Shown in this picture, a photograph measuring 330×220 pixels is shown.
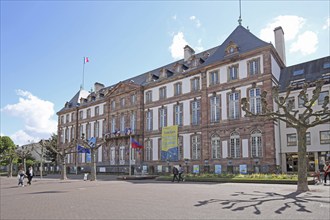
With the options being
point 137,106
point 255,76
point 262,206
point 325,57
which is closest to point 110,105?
point 137,106

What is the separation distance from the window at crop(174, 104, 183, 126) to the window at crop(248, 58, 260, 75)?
1060cm

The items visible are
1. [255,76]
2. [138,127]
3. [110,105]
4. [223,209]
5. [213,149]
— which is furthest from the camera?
[110,105]

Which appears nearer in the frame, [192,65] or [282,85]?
[282,85]

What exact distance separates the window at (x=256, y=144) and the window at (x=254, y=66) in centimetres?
653

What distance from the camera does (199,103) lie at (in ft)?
126

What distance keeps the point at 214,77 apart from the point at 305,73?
33.7ft

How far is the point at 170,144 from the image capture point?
40469mm

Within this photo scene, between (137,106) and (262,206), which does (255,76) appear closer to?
(137,106)

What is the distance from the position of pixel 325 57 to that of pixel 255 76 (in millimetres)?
8855

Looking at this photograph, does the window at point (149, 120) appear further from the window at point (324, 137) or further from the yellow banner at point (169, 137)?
the window at point (324, 137)

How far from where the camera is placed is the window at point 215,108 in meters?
36.1

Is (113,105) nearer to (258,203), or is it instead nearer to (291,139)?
(291,139)

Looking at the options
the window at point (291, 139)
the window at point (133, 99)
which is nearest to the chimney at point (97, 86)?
the window at point (133, 99)

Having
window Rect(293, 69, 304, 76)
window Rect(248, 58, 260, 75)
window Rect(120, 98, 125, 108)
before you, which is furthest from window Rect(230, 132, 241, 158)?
window Rect(120, 98, 125, 108)
